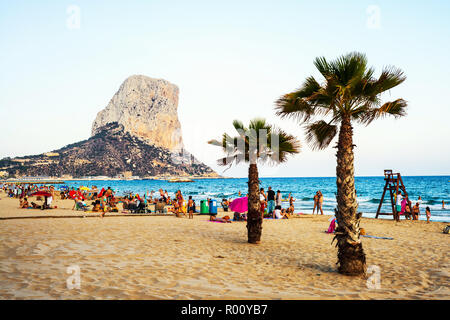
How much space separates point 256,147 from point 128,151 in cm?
15279

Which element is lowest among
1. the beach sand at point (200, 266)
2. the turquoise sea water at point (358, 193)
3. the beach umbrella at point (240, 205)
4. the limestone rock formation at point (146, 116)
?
the turquoise sea water at point (358, 193)

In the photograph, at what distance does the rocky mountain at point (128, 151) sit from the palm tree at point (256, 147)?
142476 millimetres

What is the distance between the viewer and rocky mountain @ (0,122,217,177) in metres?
146

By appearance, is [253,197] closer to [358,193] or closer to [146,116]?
[358,193]

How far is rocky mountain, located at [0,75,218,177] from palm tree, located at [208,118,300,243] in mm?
142476

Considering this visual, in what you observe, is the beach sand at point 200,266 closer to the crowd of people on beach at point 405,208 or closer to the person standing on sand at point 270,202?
the person standing on sand at point 270,202

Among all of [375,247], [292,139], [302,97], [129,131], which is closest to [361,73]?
[302,97]

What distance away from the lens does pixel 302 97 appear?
7.88 m

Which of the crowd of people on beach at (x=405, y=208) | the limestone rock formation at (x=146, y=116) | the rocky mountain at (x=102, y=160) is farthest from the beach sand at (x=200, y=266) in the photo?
the limestone rock formation at (x=146, y=116)

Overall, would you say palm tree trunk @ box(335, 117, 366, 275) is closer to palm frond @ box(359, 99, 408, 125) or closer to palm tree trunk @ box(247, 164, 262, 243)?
palm frond @ box(359, 99, 408, 125)

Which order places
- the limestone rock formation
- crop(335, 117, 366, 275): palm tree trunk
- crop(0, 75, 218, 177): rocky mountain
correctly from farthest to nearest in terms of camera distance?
the limestone rock formation, crop(0, 75, 218, 177): rocky mountain, crop(335, 117, 366, 275): palm tree trunk

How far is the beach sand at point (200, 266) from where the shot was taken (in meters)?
5.52

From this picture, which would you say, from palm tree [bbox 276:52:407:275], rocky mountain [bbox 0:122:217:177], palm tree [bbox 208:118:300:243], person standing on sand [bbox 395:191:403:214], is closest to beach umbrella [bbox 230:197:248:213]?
palm tree [bbox 208:118:300:243]
